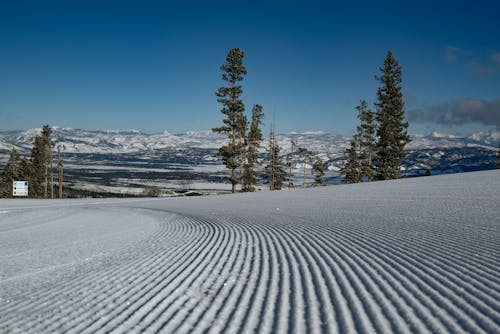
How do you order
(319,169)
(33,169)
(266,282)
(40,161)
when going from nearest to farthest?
1. (266,282)
2. (33,169)
3. (319,169)
4. (40,161)

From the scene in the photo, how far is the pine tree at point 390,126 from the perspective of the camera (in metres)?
37.1

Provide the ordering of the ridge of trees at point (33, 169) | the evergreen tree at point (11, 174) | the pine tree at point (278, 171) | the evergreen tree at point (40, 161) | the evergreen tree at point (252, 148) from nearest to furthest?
the evergreen tree at point (252, 148) → the pine tree at point (278, 171) → the evergreen tree at point (40, 161) → the ridge of trees at point (33, 169) → the evergreen tree at point (11, 174)

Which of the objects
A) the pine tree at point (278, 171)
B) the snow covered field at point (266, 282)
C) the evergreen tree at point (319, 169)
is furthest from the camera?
the evergreen tree at point (319, 169)

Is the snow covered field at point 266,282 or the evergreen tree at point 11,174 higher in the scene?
the evergreen tree at point 11,174

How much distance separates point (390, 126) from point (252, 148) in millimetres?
15676

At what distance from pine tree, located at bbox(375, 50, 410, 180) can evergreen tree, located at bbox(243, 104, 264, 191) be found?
13.6m

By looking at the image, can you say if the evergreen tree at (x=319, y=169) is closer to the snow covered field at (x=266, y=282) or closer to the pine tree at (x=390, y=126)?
the pine tree at (x=390, y=126)

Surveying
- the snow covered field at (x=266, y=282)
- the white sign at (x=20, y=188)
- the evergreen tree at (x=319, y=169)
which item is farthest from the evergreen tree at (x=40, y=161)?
the snow covered field at (x=266, y=282)

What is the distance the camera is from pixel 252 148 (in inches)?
1697

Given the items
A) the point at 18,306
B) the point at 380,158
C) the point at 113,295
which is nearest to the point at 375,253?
the point at 113,295

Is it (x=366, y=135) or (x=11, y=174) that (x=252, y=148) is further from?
(x=11, y=174)

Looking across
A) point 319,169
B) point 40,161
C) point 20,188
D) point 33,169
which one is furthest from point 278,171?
point 40,161

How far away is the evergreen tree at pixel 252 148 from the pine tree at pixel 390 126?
1356 centimetres

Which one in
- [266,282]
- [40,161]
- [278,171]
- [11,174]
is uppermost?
[40,161]
